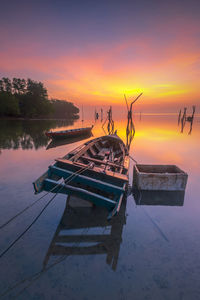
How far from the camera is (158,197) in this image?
7.23 m

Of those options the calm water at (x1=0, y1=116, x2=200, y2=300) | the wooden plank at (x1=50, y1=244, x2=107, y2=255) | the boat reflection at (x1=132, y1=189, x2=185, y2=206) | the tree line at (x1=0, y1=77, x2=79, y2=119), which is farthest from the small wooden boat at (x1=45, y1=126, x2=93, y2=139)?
the tree line at (x1=0, y1=77, x2=79, y2=119)

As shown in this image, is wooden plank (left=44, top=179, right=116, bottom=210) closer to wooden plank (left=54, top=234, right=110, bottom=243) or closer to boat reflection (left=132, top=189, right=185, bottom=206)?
wooden plank (left=54, top=234, right=110, bottom=243)

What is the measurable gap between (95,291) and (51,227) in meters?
2.59

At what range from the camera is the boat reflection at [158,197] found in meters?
6.81

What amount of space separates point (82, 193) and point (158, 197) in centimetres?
474

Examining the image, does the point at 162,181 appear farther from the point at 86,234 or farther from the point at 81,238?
the point at 81,238

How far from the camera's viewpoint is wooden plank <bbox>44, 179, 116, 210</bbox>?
4.49 m

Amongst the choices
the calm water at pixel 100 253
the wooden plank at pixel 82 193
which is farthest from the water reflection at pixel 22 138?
the wooden plank at pixel 82 193

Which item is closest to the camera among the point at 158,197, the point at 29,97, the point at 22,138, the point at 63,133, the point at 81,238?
the point at 81,238

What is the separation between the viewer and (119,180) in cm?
547

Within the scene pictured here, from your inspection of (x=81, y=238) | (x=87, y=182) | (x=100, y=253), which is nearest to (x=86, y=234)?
(x=81, y=238)

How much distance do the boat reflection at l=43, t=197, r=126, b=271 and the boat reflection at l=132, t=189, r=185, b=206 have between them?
157 centimetres

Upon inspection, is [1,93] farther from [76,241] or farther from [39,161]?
[76,241]

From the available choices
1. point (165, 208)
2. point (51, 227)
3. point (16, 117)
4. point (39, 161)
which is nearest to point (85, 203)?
point (51, 227)
